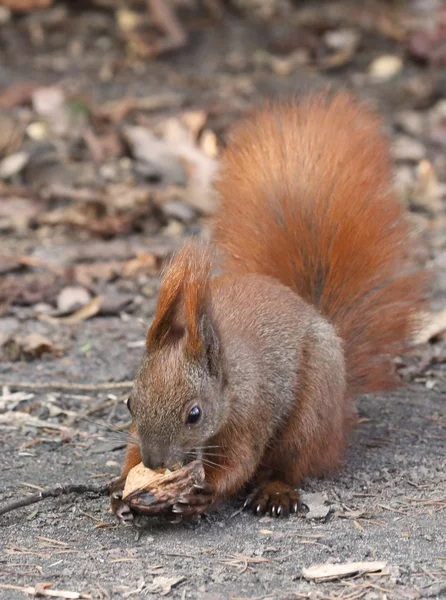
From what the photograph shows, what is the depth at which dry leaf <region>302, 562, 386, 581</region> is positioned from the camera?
96.4 inches

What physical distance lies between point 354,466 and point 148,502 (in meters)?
0.85

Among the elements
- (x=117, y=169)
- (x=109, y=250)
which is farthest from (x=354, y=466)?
(x=117, y=169)

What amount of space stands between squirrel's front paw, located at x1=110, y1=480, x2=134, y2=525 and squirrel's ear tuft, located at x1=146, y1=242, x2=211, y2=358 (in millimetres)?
447

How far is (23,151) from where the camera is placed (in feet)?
20.9

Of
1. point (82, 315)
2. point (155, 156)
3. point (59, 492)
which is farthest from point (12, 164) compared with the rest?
point (59, 492)

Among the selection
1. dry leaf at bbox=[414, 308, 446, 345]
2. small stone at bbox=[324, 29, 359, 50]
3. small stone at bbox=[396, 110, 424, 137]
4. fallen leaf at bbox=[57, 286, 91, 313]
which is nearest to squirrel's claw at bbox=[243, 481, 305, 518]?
dry leaf at bbox=[414, 308, 446, 345]

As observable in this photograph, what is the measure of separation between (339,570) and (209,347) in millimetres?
749

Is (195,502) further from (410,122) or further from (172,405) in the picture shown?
(410,122)

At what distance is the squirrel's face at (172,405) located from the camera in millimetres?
2711

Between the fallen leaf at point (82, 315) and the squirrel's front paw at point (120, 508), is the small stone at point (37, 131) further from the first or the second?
the squirrel's front paw at point (120, 508)

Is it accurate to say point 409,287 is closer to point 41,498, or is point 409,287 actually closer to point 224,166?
point 224,166

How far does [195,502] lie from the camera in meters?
2.87

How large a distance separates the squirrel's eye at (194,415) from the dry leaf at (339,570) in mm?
529

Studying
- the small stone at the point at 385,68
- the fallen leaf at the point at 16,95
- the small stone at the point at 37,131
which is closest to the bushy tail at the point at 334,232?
the small stone at the point at 37,131
